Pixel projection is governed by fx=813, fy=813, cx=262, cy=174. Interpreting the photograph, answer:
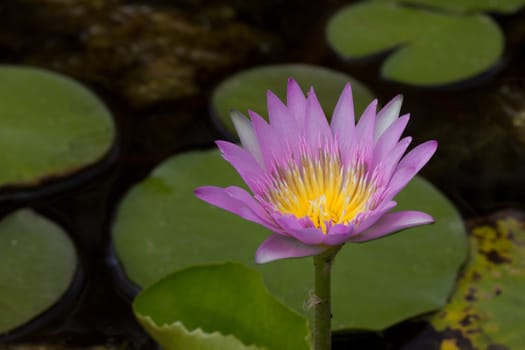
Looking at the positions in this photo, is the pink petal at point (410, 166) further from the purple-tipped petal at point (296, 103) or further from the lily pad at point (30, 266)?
the lily pad at point (30, 266)

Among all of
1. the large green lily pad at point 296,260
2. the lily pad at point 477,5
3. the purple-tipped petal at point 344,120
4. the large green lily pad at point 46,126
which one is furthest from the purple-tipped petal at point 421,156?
Answer: the lily pad at point 477,5

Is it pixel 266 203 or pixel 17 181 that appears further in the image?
pixel 17 181

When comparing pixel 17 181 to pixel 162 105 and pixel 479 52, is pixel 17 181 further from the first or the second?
pixel 479 52

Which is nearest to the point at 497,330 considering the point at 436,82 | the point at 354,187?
the point at 354,187

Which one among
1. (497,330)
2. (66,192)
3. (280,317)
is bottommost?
(66,192)

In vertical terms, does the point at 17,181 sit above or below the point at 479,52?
Answer: below

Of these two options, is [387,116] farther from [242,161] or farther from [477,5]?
[477,5]
